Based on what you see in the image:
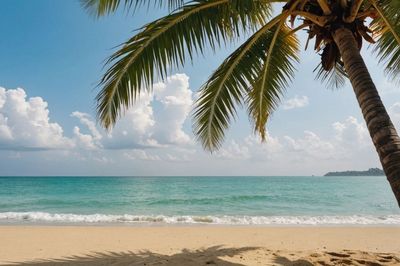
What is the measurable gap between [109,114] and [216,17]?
7.40ft

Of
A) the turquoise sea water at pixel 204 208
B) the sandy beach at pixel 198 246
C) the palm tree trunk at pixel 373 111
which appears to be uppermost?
the palm tree trunk at pixel 373 111

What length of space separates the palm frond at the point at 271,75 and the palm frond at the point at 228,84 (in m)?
0.16

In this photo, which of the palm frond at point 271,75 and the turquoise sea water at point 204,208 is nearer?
the palm frond at point 271,75

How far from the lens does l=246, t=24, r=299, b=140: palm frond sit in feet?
20.7

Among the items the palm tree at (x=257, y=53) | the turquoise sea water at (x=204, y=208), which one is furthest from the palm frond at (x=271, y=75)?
the turquoise sea water at (x=204, y=208)

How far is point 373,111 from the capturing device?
133 inches

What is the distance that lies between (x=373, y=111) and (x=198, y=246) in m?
5.40

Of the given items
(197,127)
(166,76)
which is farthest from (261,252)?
(166,76)

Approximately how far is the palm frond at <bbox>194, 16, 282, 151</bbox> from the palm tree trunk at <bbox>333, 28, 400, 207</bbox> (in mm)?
1966

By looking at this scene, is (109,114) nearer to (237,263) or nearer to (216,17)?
(216,17)

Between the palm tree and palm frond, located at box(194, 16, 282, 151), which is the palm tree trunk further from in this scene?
palm frond, located at box(194, 16, 282, 151)

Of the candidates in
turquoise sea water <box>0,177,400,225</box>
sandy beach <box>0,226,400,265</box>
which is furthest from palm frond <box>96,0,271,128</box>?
turquoise sea water <box>0,177,400,225</box>

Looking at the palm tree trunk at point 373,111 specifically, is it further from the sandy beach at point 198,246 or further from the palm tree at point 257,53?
the sandy beach at point 198,246

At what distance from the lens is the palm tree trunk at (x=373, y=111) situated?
296cm
